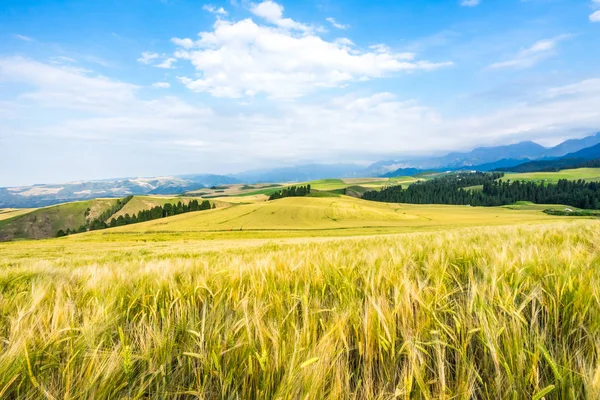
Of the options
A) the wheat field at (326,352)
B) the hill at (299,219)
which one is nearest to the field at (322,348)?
the wheat field at (326,352)

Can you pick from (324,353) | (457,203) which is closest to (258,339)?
(324,353)

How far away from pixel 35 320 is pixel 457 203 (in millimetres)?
225102

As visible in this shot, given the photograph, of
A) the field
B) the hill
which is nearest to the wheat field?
the field

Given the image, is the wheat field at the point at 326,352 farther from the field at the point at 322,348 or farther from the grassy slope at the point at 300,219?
the grassy slope at the point at 300,219

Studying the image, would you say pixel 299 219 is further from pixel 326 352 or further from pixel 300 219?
pixel 326 352

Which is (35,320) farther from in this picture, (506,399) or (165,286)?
(506,399)

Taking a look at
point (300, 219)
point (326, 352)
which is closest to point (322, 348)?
point (326, 352)

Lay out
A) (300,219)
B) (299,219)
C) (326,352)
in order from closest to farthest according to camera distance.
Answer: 1. (326,352)
2. (300,219)
3. (299,219)

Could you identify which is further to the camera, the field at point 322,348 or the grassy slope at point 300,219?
the grassy slope at point 300,219

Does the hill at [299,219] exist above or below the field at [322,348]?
below

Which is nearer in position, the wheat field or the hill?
the wheat field

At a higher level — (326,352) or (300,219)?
Answer: (326,352)

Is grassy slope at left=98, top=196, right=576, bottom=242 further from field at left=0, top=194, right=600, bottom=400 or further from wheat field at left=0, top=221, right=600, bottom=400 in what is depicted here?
wheat field at left=0, top=221, right=600, bottom=400

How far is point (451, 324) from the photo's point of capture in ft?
5.98
